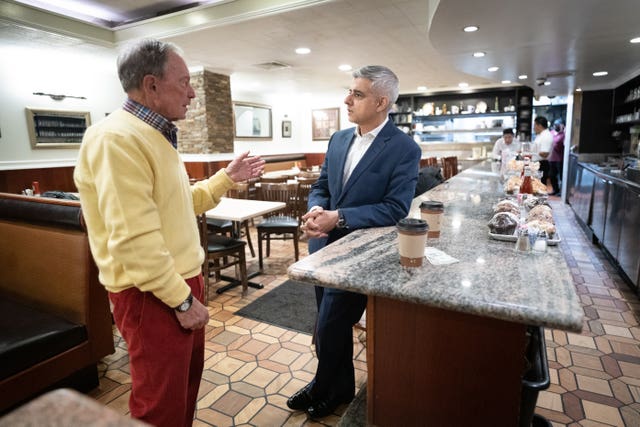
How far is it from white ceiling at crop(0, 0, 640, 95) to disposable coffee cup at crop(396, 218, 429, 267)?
2.79 m

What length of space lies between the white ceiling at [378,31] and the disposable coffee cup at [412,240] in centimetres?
279

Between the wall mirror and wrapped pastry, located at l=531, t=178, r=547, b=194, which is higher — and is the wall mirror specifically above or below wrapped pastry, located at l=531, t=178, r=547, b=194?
above

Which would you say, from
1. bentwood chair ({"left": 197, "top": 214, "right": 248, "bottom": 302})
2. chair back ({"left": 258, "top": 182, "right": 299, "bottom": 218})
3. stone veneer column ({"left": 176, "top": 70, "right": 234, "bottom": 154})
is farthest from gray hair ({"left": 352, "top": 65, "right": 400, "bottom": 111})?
stone veneer column ({"left": 176, "top": 70, "right": 234, "bottom": 154})

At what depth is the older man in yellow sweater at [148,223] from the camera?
111 cm

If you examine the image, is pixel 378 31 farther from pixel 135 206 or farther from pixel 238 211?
pixel 135 206

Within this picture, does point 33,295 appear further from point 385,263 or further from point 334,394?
point 385,263

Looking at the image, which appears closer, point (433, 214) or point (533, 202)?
point (433, 214)

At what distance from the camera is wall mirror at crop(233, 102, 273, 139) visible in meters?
10.7

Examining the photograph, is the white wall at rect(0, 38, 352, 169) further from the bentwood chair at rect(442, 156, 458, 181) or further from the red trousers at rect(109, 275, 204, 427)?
the red trousers at rect(109, 275, 204, 427)

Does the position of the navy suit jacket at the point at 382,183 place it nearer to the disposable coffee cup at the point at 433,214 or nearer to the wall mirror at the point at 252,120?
the disposable coffee cup at the point at 433,214

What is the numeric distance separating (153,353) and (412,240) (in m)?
0.93

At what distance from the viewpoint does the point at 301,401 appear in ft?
6.64

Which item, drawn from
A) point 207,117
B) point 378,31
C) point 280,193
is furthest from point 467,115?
point 280,193

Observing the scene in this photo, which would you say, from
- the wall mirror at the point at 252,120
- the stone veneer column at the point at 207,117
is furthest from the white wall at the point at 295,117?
the stone veneer column at the point at 207,117
